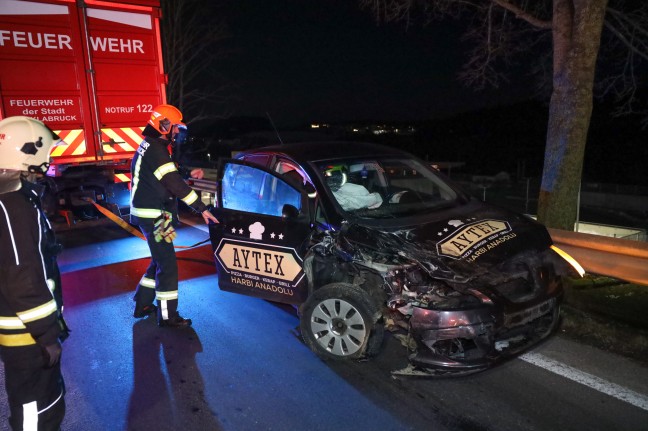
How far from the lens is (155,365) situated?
3787mm

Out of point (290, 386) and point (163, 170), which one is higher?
point (163, 170)

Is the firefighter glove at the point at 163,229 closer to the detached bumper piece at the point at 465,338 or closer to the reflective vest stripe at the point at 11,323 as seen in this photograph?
the reflective vest stripe at the point at 11,323

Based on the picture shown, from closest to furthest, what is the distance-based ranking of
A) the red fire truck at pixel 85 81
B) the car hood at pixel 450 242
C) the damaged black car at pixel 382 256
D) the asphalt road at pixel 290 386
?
the asphalt road at pixel 290 386 → the damaged black car at pixel 382 256 → the car hood at pixel 450 242 → the red fire truck at pixel 85 81

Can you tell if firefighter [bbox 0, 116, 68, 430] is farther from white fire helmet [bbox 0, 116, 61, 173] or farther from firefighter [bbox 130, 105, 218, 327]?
firefighter [bbox 130, 105, 218, 327]

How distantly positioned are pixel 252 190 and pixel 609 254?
3492mm

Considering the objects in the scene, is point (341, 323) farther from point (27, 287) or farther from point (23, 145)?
point (23, 145)

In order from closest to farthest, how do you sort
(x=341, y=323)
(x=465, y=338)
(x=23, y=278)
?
(x=23, y=278) → (x=465, y=338) → (x=341, y=323)

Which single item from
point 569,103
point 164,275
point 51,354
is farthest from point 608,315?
point 51,354

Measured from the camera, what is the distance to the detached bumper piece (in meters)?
3.06

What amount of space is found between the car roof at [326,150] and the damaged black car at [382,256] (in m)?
0.02

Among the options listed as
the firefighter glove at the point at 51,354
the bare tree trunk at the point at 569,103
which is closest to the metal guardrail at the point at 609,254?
the bare tree trunk at the point at 569,103

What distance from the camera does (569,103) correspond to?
5820mm

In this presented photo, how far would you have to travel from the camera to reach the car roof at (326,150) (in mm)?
4520

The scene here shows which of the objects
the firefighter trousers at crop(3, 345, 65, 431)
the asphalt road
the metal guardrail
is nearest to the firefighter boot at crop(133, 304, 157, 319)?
the asphalt road
